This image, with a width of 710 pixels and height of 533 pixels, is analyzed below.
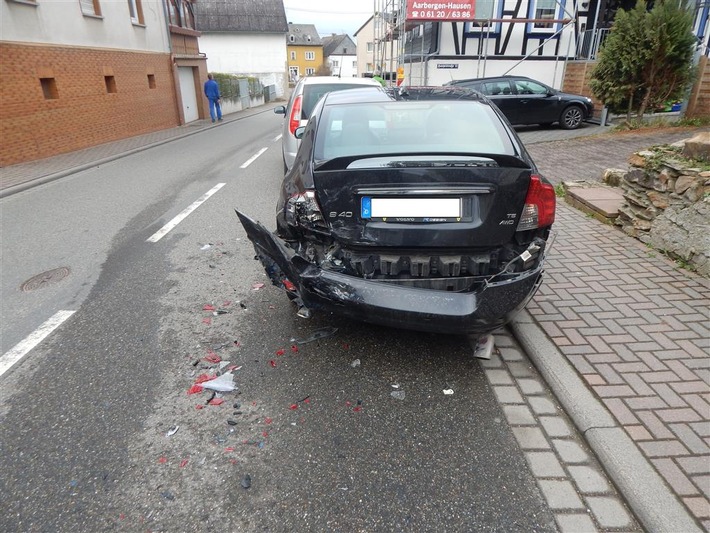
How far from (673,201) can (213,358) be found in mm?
4472

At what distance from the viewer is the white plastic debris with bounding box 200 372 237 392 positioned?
312 cm

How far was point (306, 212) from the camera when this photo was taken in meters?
3.13

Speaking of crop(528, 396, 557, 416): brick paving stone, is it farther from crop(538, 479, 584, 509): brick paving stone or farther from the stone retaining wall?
the stone retaining wall

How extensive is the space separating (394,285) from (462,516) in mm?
1302

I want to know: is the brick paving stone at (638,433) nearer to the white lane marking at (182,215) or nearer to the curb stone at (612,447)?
the curb stone at (612,447)

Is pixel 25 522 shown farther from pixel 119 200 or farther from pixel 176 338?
pixel 119 200

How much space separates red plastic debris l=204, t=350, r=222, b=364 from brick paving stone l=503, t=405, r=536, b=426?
195 centimetres

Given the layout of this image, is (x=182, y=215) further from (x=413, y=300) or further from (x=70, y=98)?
(x=70, y=98)

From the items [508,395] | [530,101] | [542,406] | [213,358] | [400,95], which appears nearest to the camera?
[542,406]

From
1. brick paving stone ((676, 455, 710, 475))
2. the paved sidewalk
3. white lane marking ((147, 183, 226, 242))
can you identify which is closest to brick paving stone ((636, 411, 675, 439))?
the paved sidewalk

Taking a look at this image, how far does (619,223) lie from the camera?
5.70 metres

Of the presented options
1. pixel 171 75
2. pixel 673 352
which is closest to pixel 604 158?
pixel 673 352

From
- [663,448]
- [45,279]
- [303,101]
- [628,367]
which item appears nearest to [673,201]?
[628,367]

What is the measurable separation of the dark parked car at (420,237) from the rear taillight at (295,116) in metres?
4.89
